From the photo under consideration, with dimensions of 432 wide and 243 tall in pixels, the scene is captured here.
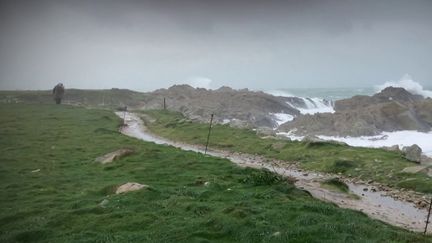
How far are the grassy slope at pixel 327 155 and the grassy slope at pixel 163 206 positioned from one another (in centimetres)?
923

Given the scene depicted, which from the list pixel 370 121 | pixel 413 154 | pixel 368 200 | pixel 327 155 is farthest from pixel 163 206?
pixel 370 121

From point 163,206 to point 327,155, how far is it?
22504 millimetres

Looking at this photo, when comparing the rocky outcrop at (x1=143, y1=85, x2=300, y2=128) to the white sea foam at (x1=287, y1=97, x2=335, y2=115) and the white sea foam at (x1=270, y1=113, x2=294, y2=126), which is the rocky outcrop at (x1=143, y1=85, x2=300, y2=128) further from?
the white sea foam at (x1=287, y1=97, x2=335, y2=115)

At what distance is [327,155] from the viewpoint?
3722 cm

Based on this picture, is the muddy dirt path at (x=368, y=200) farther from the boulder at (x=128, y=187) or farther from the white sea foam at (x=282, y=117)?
the white sea foam at (x=282, y=117)

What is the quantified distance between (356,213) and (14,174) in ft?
66.6

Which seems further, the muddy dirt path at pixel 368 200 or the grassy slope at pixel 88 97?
the grassy slope at pixel 88 97

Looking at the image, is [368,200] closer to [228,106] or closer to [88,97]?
[228,106]

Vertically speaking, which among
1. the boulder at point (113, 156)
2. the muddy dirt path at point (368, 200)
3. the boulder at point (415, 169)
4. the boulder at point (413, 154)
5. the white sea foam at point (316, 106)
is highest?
the white sea foam at point (316, 106)

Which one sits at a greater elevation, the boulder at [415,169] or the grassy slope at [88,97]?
the grassy slope at [88,97]

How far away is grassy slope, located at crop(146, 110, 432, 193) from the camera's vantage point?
94.7ft

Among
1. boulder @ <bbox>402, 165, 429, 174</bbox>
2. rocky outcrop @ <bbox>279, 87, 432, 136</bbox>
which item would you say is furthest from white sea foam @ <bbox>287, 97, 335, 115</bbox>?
boulder @ <bbox>402, 165, 429, 174</bbox>

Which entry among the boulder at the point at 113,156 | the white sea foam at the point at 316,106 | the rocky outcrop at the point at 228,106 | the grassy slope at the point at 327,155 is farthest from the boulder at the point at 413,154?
the white sea foam at the point at 316,106

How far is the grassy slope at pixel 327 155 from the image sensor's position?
28859mm
